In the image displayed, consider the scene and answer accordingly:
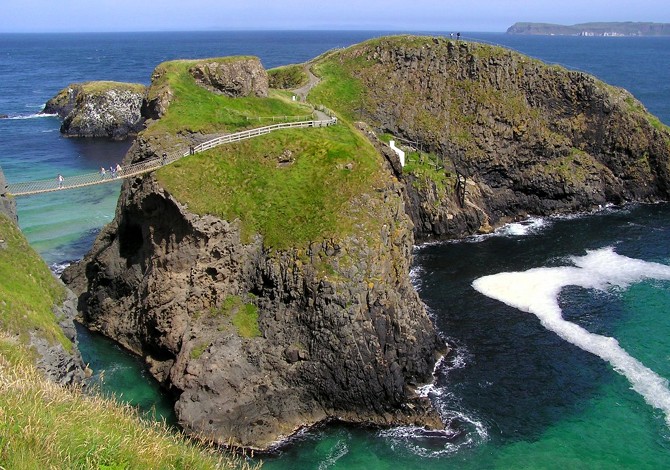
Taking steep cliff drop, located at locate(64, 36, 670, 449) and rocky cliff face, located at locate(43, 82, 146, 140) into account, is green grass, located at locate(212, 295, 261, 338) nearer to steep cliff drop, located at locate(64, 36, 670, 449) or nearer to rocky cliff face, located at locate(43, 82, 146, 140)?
steep cliff drop, located at locate(64, 36, 670, 449)

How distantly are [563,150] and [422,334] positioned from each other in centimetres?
5003

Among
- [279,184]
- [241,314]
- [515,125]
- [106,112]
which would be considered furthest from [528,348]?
[106,112]

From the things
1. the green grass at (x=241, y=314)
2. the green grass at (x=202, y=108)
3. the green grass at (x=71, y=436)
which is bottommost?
the green grass at (x=241, y=314)

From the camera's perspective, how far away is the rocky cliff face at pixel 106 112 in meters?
124

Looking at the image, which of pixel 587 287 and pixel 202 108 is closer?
pixel 202 108

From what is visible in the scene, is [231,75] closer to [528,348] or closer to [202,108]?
[202,108]

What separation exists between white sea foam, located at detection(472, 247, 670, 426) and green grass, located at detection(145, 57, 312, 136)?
26149mm

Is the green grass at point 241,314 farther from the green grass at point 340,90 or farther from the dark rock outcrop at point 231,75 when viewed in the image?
the green grass at point 340,90

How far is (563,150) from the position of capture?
3216 inches

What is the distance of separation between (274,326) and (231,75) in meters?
28.5

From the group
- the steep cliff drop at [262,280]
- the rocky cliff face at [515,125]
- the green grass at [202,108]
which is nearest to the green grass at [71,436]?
the steep cliff drop at [262,280]

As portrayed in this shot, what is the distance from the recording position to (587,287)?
56.3 metres

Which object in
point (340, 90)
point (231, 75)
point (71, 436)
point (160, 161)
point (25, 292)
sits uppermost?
point (231, 75)

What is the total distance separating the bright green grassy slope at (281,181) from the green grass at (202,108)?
10.4 inches
